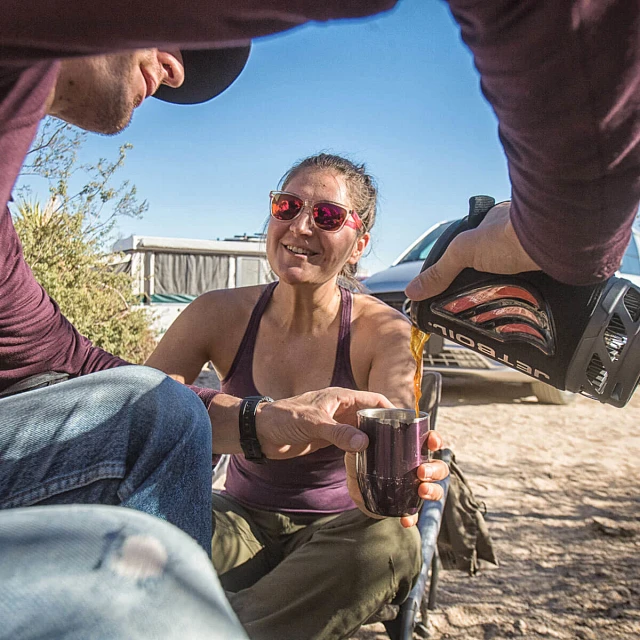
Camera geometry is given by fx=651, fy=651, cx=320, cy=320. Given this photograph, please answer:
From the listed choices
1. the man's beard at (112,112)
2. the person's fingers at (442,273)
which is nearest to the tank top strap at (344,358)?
the person's fingers at (442,273)

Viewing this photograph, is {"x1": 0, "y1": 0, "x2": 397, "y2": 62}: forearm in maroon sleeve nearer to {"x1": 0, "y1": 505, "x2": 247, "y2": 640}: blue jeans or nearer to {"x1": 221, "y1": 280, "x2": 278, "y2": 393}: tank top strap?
{"x1": 0, "y1": 505, "x2": 247, "y2": 640}: blue jeans

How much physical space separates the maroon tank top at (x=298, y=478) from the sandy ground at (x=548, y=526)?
0.90 metres

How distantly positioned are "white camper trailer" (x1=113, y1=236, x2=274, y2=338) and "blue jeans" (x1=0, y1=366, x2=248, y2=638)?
16.8m

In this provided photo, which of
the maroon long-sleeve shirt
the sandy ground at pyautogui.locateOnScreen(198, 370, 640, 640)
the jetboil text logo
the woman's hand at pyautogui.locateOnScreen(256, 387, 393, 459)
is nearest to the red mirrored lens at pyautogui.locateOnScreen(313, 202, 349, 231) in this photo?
the woman's hand at pyautogui.locateOnScreen(256, 387, 393, 459)

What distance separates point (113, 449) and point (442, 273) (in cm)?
74

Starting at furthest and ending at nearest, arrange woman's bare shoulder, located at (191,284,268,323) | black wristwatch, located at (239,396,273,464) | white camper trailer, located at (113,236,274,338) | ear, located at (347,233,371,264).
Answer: white camper trailer, located at (113,236,274,338), ear, located at (347,233,371,264), woman's bare shoulder, located at (191,284,268,323), black wristwatch, located at (239,396,273,464)

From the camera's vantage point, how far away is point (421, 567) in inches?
80.4

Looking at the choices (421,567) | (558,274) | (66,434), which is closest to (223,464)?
(421,567)

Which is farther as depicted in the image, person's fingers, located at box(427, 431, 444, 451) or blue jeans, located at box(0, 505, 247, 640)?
person's fingers, located at box(427, 431, 444, 451)

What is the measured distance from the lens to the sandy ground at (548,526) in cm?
286

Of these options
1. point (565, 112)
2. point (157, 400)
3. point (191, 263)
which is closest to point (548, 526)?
point (157, 400)

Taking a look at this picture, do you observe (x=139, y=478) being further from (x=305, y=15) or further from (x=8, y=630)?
(x=305, y=15)

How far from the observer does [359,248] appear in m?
2.87

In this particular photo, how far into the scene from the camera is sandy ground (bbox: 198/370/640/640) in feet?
9.39
